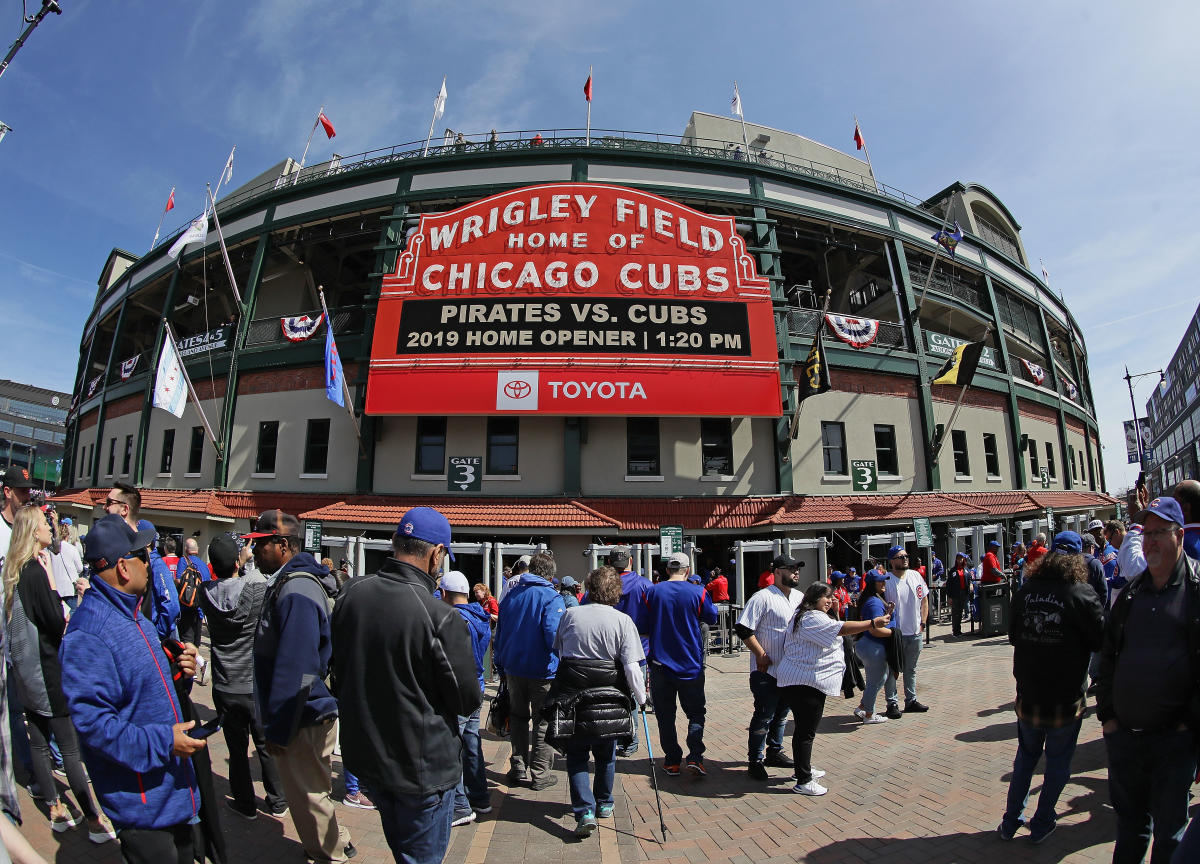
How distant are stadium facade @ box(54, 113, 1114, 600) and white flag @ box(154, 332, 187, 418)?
2.13 m

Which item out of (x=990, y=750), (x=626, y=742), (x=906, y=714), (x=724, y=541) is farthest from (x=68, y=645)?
(x=724, y=541)

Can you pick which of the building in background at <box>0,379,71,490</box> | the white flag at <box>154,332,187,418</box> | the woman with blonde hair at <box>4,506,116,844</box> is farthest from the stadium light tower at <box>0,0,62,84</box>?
the building in background at <box>0,379,71,490</box>

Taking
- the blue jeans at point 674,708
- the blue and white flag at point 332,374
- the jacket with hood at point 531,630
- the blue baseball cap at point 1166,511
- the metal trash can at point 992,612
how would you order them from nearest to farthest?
the blue baseball cap at point 1166,511
the jacket with hood at point 531,630
the blue jeans at point 674,708
the metal trash can at point 992,612
the blue and white flag at point 332,374

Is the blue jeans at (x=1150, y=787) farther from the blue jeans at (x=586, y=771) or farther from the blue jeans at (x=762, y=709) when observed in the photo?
the blue jeans at (x=586, y=771)

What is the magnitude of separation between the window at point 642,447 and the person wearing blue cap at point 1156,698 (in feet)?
40.4

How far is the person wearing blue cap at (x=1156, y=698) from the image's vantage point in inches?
123

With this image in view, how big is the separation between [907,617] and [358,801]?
22.1ft

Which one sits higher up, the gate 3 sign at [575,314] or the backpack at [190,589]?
the gate 3 sign at [575,314]

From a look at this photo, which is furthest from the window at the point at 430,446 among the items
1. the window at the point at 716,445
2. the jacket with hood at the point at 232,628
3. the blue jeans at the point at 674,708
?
the blue jeans at the point at 674,708

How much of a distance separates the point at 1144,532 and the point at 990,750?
351 centimetres

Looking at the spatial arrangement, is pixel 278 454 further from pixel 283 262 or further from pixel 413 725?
pixel 413 725

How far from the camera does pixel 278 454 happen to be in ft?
57.0

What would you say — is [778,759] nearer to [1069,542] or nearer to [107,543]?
[1069,542]

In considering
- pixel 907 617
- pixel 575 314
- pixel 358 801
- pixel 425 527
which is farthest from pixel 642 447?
pixel 425 527
